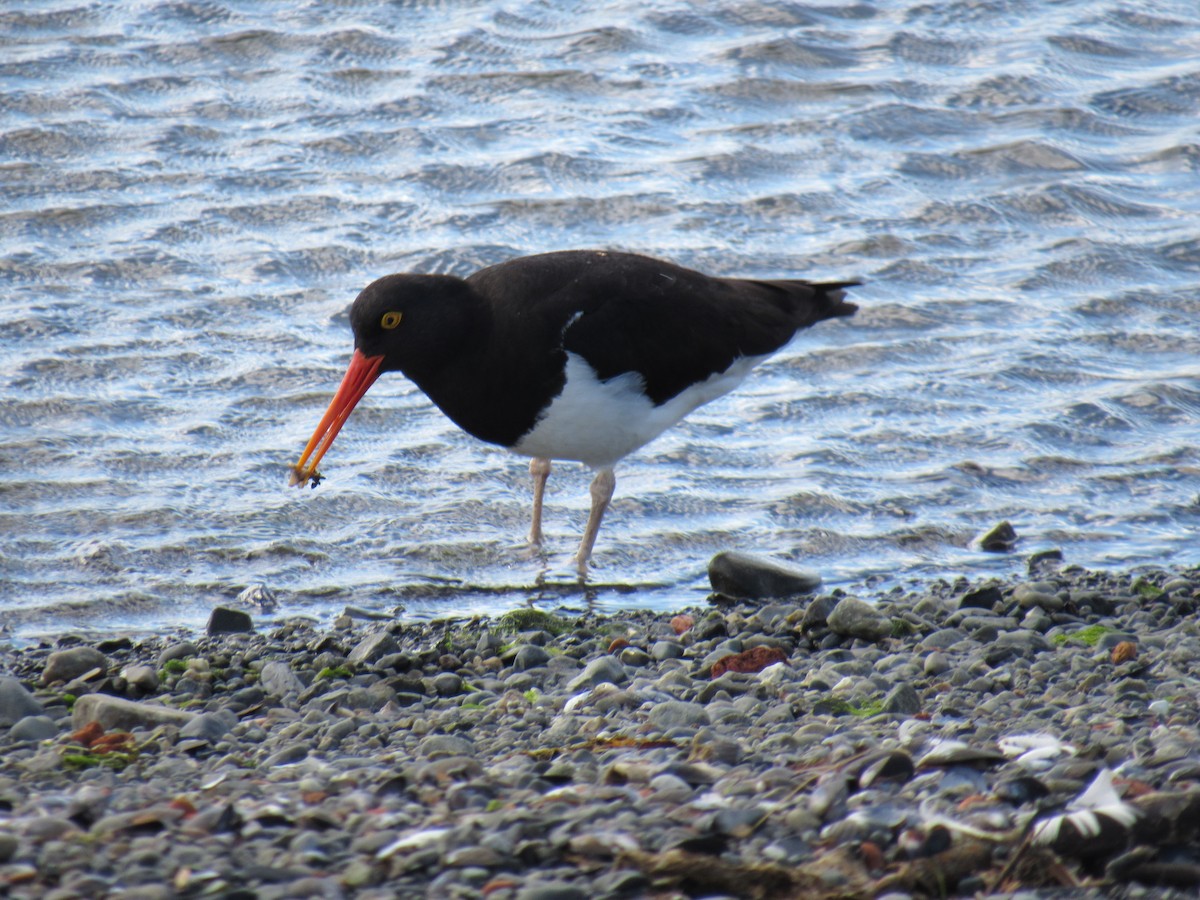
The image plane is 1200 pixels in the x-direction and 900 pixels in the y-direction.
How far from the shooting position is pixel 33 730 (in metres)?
4.07

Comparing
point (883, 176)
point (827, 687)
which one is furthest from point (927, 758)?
point (883, 176)

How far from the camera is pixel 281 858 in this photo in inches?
118

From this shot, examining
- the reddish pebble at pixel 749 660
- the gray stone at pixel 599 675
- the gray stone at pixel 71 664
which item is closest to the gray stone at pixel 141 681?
the gray stone at pixel 71 664

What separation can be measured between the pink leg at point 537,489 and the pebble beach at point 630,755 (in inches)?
44.3

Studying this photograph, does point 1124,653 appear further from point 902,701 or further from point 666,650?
point 666,650

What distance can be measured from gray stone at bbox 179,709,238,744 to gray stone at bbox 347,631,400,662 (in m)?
0.77

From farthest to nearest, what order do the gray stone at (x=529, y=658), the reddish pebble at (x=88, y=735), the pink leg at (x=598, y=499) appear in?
the pink leg at (x=598, y=499) < the gray stone at (x=529, y=658) < the reddish pebble at (x=88, y=735)

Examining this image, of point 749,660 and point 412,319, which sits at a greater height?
point 412,319

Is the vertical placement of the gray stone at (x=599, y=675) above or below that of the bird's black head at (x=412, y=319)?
below

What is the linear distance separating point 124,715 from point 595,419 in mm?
2484

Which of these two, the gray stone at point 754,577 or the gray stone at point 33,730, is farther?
the gray stone at point 754,577

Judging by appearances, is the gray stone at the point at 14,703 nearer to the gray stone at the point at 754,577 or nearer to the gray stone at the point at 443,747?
the gray stone at the point at 443,747

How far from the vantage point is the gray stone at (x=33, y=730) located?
13.3 feet

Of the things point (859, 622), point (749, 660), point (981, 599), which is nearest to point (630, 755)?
point (749, 660)
